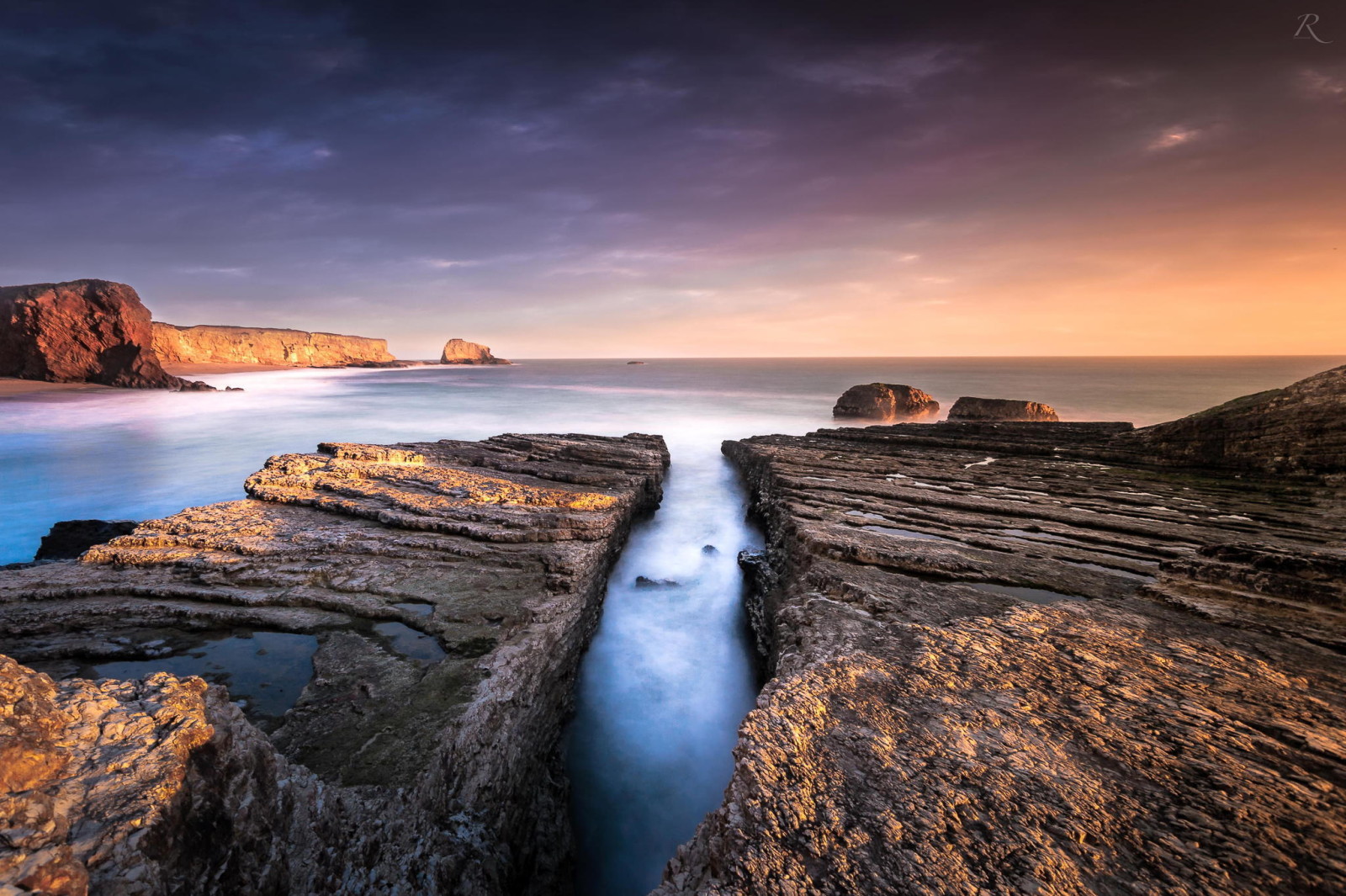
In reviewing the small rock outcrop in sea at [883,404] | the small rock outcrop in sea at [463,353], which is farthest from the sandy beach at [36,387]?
the small rock outcrop in sea at [463,353]

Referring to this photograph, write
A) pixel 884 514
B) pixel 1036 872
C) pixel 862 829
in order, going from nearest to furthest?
pixel 1036 872 → pixel 862 829 → pixel 884 514

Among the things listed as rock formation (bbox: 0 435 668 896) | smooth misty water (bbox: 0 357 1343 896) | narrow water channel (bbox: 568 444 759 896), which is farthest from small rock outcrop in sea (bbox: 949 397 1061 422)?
rock formation (bbox: 0 435 668 896)

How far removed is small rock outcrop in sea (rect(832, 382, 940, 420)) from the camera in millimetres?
30844

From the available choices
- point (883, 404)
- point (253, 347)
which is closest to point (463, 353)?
point (253, 347)

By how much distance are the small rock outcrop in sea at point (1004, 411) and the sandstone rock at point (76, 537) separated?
96.3 ft

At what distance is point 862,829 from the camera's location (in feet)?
7.75

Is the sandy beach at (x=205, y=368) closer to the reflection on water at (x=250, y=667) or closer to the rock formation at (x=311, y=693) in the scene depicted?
the rock formation at (x=311, y=693)

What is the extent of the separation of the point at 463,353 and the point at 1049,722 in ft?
569

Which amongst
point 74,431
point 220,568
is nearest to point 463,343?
point 74,431

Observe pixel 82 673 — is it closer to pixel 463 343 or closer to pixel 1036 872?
pixel 1036 872

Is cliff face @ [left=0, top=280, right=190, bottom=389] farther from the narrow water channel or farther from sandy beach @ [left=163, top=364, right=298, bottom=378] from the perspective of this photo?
the narrow water channel

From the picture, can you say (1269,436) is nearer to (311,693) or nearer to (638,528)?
(638,528)

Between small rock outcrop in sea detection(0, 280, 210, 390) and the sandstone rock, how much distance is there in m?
40.8

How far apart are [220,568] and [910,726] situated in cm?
690
